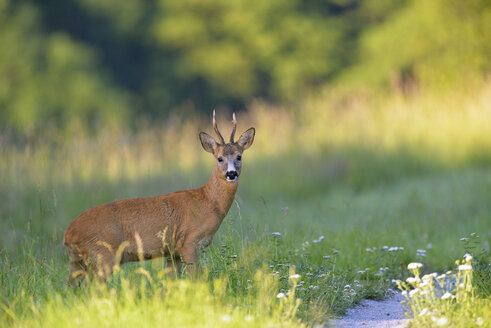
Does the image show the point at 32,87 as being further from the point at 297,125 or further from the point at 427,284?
the point at 427,284

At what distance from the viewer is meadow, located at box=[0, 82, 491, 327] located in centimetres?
412

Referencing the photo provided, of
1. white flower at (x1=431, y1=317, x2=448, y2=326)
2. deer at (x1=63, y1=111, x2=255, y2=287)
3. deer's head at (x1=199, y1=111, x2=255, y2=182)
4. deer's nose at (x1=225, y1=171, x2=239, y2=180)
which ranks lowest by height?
white flower at (x1=431, y1=317, x2=448, y2=326)

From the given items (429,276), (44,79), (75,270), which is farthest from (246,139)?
(44,79)

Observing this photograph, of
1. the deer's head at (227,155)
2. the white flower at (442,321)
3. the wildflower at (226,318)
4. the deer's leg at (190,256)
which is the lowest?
the white flower at (442,321)

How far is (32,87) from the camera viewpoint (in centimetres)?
1995

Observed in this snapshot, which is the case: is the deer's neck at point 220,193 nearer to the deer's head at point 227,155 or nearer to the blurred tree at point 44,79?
the deer's head at point 227,155

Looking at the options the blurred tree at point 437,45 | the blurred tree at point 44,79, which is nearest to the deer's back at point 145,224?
the blurred tree at point 437,45

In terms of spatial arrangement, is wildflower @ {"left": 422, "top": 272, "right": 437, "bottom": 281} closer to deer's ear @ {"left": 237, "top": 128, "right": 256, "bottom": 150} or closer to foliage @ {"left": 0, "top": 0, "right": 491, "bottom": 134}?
deer's ear @ {"left": 237, "top": 128, "right": 256, "bottom": 150}

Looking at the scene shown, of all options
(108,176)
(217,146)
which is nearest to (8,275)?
(217,146)

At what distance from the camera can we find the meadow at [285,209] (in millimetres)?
4125

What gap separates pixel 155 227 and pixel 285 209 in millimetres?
1117

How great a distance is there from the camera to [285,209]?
18.6 feet

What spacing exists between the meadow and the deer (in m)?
0.14


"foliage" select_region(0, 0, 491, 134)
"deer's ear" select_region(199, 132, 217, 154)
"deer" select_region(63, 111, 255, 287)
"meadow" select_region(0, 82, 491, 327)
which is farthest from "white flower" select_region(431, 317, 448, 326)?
"foliage" select_region(0, 0, 491, 134)
